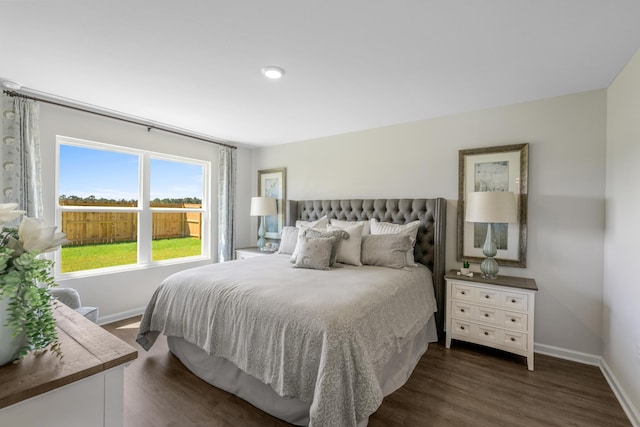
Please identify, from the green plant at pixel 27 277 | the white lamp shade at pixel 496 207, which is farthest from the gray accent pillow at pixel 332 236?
the green plant at pixel 27 277

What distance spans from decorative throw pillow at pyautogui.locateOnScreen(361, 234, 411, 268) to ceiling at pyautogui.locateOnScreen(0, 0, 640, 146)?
4.62 feet

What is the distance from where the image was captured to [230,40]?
196cm

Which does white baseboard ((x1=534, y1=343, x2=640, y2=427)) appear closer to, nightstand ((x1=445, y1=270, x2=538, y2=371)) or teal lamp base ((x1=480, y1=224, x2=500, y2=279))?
nightstand ((x1=445, y1=270, x2=538, y2=371))

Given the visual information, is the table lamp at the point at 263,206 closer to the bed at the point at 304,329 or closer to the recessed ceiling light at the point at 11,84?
the bed at the point at 304,329

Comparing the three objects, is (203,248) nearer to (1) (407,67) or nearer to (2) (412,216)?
(2) (412,216)

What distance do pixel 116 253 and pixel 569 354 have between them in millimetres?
5088

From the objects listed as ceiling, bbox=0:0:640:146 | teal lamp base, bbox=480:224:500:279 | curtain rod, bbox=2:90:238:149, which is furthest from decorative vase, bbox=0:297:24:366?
teal lamp base, bbox=480:224:500:279

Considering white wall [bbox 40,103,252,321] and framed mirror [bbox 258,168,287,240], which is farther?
framed mirror [bbox 258,168,287,240]

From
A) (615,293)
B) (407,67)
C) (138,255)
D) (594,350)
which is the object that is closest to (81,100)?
(138,255)

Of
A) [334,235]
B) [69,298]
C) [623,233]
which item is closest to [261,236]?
[334,235]

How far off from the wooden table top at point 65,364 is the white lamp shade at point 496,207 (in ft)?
9.13

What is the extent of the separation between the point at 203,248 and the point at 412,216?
10.6ft

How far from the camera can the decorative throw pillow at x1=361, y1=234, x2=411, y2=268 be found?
2.95m

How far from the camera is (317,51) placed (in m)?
2.08
